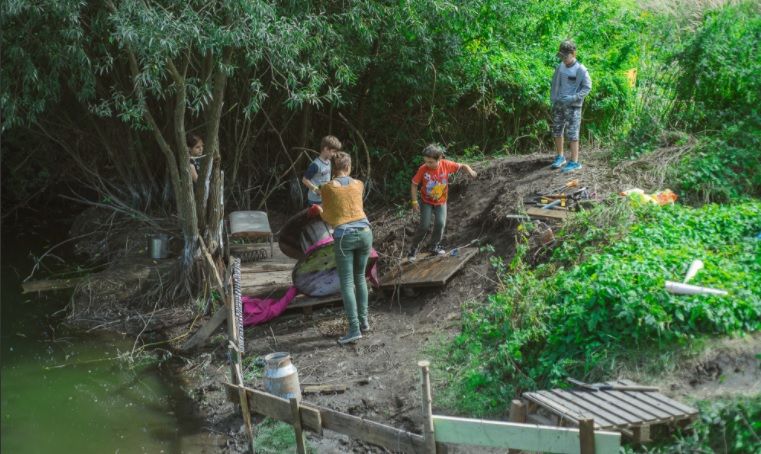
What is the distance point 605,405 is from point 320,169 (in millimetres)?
5330

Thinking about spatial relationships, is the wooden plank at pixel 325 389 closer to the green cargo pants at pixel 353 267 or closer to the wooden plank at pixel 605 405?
the green cargo pants at pixel 353 267

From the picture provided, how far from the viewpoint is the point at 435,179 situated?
9.42m

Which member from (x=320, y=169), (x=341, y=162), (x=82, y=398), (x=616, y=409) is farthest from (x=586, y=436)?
(x=82, y=398)

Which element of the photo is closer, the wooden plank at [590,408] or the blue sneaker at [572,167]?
the wooden plank at [590,408]

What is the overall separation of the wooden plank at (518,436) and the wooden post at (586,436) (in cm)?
2

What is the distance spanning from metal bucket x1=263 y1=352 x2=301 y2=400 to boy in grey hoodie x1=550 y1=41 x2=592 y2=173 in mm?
5151

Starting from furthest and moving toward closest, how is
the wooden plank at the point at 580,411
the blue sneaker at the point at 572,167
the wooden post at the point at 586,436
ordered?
1. the blue sneaker at the point at 572,167
2. the wooden plank at the point at 580,411
3. the wooden post at the point at 586,436

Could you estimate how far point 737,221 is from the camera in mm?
8133

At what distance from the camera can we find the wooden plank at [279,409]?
6297 mm

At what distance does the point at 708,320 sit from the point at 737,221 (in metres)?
2.21

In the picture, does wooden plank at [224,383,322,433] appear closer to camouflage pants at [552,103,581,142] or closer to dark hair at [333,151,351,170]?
dark hair at [333,151,351,170]

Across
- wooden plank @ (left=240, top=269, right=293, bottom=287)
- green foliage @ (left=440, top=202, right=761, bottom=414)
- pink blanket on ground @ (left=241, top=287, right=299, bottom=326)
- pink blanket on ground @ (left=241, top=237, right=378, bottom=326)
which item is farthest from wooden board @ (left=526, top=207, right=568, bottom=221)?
wooden plank @ (left=240, top=269, right=293, bottom=287)

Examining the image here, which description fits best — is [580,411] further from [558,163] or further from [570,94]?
[570,94]

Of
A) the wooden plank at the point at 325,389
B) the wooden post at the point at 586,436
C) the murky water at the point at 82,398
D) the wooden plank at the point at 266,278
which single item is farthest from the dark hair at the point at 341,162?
the wooden post at the point at 586,436
